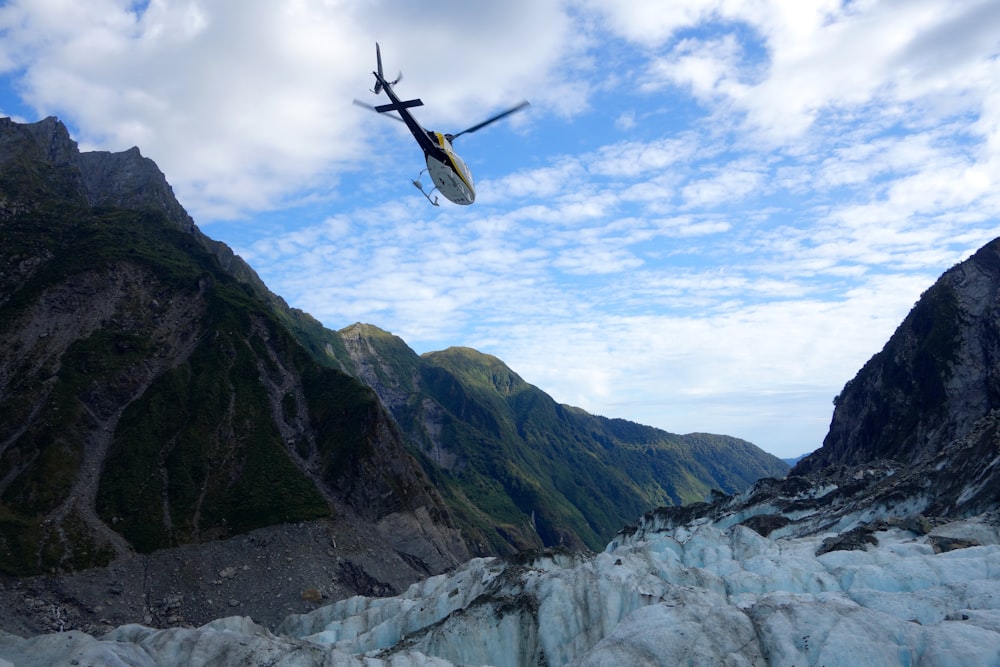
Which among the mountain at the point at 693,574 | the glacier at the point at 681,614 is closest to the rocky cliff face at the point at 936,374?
the mountain at the point at 693,574

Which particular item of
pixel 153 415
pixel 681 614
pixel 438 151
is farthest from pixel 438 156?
pixel 153 415

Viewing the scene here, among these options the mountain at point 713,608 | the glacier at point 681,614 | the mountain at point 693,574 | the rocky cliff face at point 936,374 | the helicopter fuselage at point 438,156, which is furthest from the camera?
the rocky cliff face at point 936,374

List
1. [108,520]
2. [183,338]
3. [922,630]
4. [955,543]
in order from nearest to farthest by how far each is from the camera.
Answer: [922,630] < [955,543] < [108,520] < [183,338]

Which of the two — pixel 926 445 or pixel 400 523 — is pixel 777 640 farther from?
pixel 926 445

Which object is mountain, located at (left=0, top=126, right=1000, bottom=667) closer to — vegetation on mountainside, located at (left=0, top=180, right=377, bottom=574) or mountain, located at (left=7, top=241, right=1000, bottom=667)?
mountain, located at (left=7, top=241, right=1000, bottom=667)

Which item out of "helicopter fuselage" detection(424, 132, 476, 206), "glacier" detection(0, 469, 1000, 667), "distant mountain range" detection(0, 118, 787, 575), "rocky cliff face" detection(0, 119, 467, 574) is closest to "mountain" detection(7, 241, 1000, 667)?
"glacier" detection(0, 469, 1000, 667)

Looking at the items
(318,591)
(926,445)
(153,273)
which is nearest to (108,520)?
(318,591)

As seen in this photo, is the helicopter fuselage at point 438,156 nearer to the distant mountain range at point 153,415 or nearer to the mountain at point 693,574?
the mountain at point 693,574
